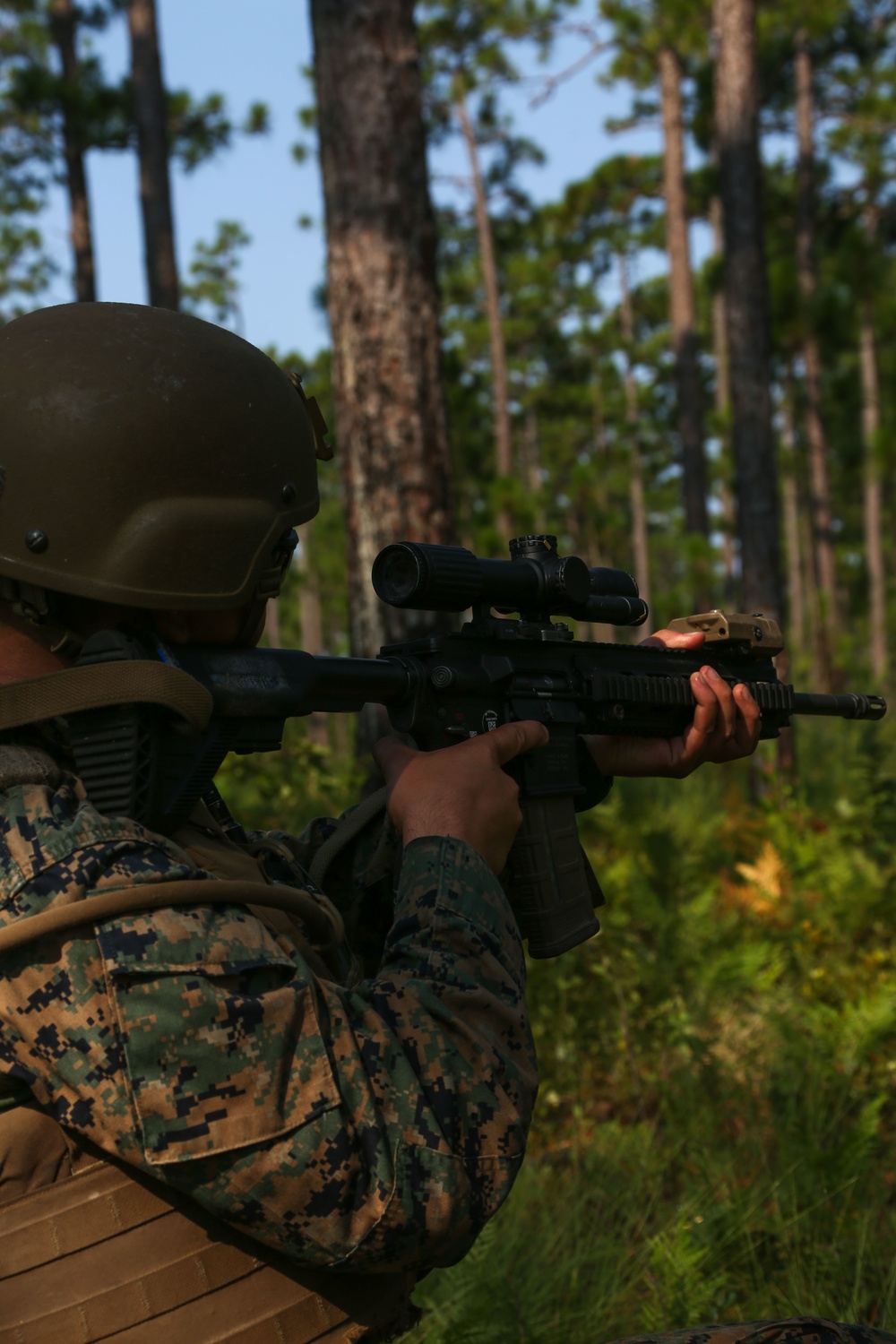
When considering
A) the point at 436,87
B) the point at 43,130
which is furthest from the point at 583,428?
the point at 43,130

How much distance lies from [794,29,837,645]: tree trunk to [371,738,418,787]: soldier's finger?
58.3 ft

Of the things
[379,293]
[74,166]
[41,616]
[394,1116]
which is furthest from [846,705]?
[74,166]

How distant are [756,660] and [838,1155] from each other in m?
1.47

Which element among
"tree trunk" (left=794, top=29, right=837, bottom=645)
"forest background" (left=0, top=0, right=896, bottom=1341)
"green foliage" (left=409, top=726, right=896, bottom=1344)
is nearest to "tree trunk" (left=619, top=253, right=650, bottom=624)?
"tree trunk" (left=794, top=29, right=837, bottom=645)

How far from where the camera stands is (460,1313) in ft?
9.27

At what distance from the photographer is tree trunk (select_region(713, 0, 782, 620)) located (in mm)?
9648

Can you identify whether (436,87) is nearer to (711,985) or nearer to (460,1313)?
(711,985)

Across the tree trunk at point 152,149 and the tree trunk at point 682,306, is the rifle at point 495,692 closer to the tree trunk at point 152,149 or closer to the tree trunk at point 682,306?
the tree trunk at point 152,149

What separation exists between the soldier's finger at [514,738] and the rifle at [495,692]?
7 centimetres

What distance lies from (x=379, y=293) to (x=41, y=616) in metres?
3.44

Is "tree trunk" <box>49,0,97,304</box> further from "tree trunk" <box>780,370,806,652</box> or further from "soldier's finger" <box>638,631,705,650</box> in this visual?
"tree trunk" <box>780,370,806,652</box>

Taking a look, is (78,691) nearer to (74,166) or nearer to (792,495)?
(74,166)

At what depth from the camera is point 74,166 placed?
1611 centimetres

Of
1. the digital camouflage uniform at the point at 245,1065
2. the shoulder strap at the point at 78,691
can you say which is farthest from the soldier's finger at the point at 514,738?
the shoulder strap at the point at 78,691
